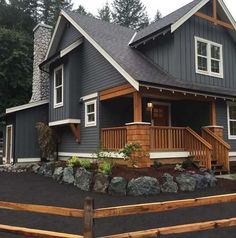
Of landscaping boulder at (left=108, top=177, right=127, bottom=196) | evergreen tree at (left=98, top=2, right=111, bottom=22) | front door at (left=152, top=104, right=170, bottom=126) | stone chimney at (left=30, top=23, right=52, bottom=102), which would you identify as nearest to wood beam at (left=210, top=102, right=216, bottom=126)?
front door at (left=152, top=104, right=170, bottom=126)

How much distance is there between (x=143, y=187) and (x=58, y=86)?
861 cm

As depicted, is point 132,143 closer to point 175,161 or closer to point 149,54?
point 175,161

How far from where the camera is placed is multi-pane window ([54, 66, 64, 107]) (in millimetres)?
16750

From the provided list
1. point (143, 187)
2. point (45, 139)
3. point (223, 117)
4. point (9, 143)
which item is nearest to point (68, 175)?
point (143, 187)

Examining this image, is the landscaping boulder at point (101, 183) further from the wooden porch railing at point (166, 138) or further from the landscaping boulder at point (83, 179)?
the wooden porch railing at point (166, 138)

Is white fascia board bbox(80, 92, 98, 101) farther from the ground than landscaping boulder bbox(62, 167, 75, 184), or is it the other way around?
white fascia board bbox(80, 92, 98, 101)

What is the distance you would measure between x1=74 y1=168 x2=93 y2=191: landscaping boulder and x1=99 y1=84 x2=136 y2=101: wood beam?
314 cm

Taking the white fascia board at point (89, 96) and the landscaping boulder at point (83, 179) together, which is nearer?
the landscaping boulder at point (83, 179)

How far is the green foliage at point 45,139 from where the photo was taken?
55.5ft

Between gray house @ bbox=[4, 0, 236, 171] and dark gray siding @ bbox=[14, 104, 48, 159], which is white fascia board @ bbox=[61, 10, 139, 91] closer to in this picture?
gray house @ bbox=[4, 0, 236, 171]

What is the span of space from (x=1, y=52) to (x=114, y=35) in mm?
20591

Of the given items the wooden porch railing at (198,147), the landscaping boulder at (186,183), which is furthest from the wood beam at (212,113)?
the landscaping boulder at (186,183)

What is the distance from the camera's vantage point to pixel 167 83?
40.0ft

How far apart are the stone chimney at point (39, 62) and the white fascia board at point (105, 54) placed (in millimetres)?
4266
